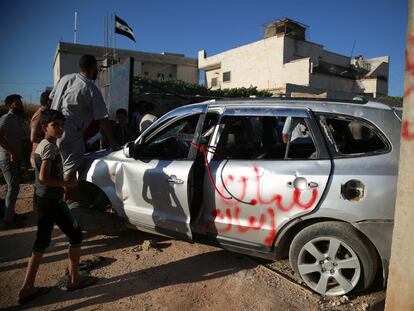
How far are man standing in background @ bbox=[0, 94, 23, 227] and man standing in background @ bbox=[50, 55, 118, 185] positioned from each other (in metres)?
1.07

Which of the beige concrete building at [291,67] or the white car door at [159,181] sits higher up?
the beige concrete building at [291,67]

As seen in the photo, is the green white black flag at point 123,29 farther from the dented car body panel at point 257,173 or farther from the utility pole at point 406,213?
the utility pole at point 406,213

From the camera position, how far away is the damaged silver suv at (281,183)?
278 cm

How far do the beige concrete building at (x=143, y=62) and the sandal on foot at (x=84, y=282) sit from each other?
21.1 m

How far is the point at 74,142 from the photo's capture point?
402 centimetres

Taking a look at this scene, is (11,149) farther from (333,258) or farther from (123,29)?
(123,29)

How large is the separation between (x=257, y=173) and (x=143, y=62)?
93.0 ft

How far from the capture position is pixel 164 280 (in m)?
3.46

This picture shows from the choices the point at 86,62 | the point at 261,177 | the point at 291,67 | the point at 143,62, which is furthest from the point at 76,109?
the point at 143,62

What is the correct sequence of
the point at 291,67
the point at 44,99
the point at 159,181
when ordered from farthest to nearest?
1. the point at 291,67
2. the point at 44,99
3. the point at 159,181

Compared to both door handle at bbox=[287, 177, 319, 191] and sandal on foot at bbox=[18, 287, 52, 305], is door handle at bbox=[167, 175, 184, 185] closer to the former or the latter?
door handle at bbox=[287, 177, 319, 191]

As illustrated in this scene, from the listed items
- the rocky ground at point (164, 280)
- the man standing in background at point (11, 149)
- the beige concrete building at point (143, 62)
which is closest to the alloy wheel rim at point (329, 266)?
the rocky ground at point (164, 280)

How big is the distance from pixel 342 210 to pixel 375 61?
1463 inches

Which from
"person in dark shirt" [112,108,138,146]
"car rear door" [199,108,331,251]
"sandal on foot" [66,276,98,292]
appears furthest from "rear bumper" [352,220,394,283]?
"person in dark shirt" [112,108,138,146]
